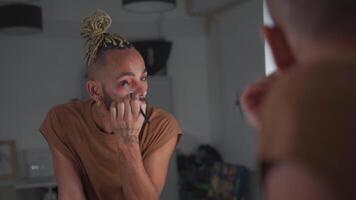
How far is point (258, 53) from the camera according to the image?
413cm

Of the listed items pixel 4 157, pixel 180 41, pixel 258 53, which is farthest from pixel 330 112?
pixel 180 41

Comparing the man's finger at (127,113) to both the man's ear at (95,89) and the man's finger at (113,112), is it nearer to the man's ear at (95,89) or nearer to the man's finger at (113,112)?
the man's finger at (113,112)

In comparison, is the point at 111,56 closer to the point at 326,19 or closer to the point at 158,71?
the point at 326,19

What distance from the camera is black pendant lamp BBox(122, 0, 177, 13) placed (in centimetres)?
306

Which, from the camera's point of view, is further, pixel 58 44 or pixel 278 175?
pixel 58 44

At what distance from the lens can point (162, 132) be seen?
1422 millimetres

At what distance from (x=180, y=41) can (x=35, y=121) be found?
5.72 ft

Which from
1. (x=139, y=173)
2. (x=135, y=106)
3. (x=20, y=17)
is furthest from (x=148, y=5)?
(x=139, y=173)

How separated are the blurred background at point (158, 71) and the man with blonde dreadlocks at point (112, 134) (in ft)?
8.32

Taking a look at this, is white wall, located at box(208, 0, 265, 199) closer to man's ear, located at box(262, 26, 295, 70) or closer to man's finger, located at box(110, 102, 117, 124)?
man's finger, located at box(110, 102, 117, 124)

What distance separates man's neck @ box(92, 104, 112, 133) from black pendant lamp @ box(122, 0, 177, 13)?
1.65 m

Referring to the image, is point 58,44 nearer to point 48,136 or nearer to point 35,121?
point 35,121

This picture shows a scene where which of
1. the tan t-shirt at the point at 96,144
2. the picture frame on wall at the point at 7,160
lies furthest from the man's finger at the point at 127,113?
the picture frame on wall at the point at 7,160

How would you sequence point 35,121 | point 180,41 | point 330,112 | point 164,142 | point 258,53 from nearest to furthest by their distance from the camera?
point 330,112
point 164,142
point 258,53
point 35,121
point 180,41
